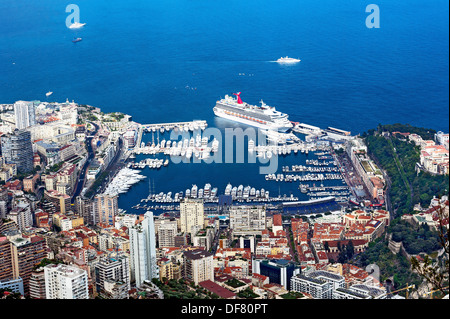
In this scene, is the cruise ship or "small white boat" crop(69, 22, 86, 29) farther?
the cruise ship

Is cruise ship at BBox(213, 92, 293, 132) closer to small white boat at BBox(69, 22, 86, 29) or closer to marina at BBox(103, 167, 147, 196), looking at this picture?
marina at BBox(103, 167, 147, 196)

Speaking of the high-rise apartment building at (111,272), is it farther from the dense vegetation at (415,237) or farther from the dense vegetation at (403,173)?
the dense vegetation at (403,173)

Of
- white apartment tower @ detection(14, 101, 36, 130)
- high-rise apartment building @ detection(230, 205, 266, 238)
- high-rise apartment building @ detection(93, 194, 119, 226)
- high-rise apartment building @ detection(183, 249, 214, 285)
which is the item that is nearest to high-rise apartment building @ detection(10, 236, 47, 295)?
high-rise apartment building @ detection(183, 249, 214, 285)

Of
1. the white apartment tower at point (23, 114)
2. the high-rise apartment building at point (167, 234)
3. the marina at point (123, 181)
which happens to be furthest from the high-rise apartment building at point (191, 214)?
the white apartment tower at point (23, 114)

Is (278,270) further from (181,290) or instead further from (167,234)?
(167,234)

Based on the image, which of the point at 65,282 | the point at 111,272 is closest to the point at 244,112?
the point at 111,272

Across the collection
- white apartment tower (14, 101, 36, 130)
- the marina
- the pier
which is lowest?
the marina

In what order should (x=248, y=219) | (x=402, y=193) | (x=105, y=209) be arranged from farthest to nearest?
(x=402, y=193), (x=105, y=209), (x=248, y=219)

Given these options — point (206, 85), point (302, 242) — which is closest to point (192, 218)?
point (302, 242)
